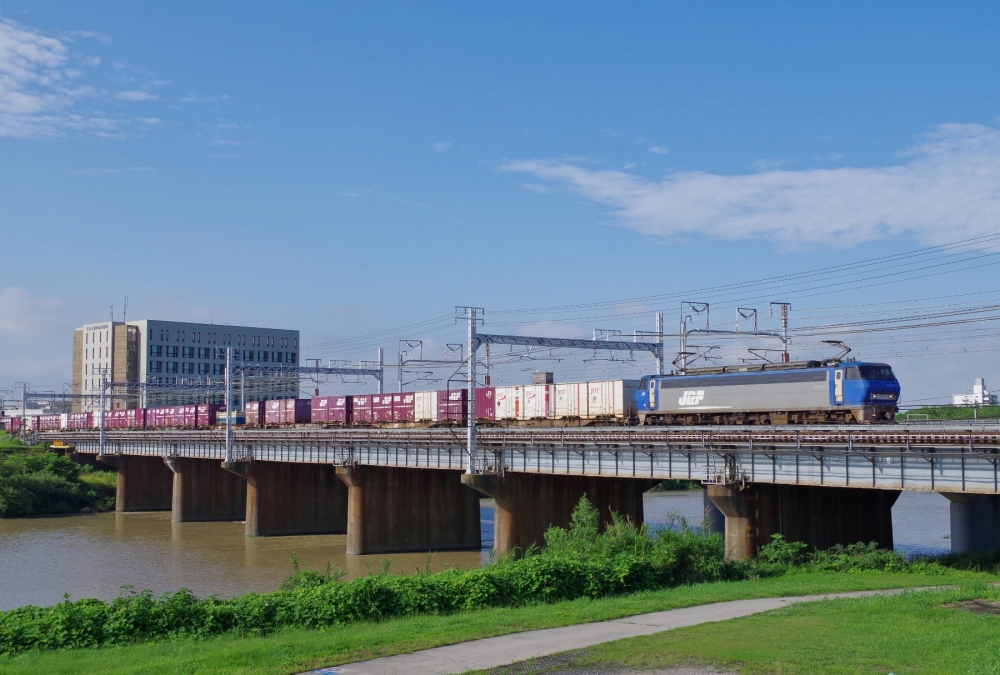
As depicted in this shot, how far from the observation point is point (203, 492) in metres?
84.2

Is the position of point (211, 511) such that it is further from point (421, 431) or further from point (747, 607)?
point (747, 607)

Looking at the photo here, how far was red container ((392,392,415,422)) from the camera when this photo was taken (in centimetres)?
7056

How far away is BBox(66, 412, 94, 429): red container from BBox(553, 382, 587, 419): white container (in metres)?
78.9

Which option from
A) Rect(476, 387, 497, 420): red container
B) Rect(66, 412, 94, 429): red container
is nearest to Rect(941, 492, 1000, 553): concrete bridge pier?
Rect(476, 387, 497, 420): red container

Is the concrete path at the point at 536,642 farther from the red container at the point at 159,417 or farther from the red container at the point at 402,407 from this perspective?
the red container at the point at 159,417

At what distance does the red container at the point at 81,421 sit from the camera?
118375mm

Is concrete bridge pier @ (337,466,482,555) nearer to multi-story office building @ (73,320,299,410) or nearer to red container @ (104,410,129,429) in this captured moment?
red container @ (104,410,129,429)

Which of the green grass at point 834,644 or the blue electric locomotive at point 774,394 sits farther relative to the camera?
the blue electric locomotive at point 774,394

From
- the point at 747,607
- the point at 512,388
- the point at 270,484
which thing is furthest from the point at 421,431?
the point at 747,607

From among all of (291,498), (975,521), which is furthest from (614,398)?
(291,498)

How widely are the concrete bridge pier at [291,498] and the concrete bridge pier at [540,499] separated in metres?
27.5

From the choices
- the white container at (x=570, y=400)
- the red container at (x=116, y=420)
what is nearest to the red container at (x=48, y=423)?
the red container at (x=116, y=420)

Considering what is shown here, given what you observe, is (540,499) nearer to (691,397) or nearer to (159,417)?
(691,397)

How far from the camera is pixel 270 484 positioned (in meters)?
71.4
